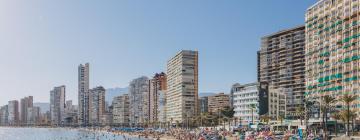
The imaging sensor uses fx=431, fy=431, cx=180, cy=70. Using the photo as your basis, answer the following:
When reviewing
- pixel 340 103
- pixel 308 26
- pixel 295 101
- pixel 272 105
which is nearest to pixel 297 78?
pixel 295 101

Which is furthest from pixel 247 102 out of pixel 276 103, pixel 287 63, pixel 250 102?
pixel 287 63

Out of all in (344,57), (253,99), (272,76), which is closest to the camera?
(344,57)

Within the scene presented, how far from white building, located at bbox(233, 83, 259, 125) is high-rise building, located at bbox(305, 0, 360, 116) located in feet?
62.6

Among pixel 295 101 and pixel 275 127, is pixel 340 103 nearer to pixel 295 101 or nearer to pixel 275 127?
pixel 275 127

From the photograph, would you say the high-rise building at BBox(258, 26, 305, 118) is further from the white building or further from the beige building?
the white building

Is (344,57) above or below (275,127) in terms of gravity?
above

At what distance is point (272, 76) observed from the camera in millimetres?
174125

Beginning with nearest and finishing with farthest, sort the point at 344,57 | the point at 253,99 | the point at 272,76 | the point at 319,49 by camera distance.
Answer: the point at 344,57, the point at 319,49, the point at 253,99, the point at 272,76

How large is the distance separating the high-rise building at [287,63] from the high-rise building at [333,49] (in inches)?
1052

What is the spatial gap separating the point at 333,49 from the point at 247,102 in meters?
38.0

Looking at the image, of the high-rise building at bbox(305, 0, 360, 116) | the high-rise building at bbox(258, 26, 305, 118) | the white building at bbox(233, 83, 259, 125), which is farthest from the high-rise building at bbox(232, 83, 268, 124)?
the high-rise building at bbox(305, 0, 360, 116)

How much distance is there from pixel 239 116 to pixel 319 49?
37.2m

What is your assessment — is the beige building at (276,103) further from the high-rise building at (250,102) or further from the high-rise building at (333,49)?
the high-rise building at (333,49)

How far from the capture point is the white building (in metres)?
141
